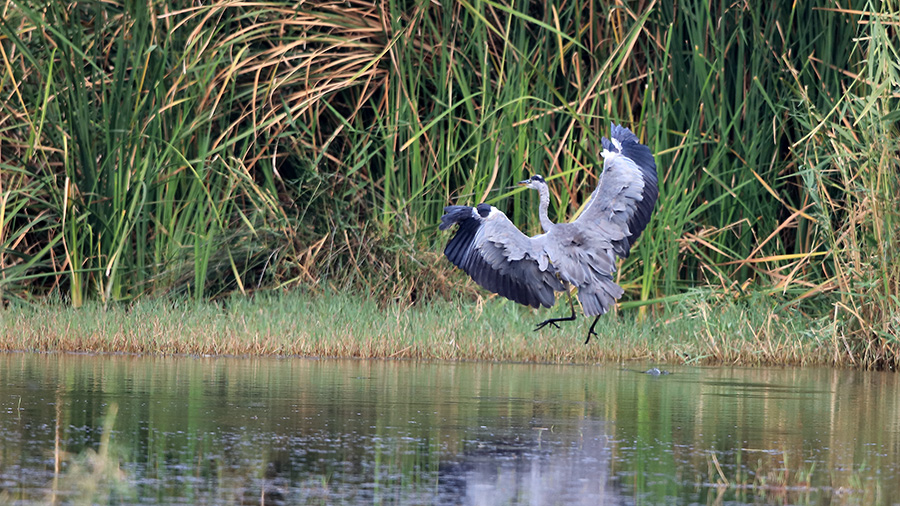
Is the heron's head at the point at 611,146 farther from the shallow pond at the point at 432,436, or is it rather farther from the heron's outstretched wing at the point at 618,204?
the shallow pond at the point at 432,436

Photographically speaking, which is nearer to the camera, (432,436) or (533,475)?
(533,475)

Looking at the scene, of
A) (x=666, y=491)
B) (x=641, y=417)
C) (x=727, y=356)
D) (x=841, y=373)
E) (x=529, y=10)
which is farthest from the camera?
(x=529, y=10)

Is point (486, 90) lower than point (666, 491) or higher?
higher

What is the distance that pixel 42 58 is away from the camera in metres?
12.1

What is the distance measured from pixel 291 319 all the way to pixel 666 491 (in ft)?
19.5

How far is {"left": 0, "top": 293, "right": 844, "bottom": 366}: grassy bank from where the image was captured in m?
9.70

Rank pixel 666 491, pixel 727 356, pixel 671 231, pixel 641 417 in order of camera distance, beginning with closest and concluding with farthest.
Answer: pixel 666 491
pixel 641 417
pixel 727 356
pixel 671 231

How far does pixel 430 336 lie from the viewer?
9.80 m

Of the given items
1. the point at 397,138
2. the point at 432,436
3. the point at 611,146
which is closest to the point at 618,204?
the point at 611,146

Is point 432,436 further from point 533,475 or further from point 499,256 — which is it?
point 499,256

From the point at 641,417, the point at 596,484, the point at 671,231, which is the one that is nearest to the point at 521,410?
the point at 641,417

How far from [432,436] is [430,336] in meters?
3.96

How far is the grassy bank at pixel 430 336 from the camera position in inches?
382

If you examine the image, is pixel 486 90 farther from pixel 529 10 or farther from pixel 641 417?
pixel 641 417
